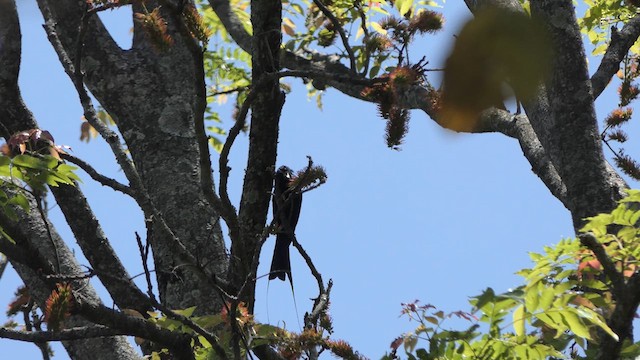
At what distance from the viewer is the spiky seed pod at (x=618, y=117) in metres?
5.43

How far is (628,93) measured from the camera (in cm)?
580

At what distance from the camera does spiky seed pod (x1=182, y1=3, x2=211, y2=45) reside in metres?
3.02

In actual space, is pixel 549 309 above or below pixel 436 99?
below

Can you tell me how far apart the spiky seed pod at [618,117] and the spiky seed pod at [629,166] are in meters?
0.23

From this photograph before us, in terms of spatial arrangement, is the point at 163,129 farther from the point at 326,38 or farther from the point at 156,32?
the point at 156,32

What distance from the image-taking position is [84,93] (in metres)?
3.86

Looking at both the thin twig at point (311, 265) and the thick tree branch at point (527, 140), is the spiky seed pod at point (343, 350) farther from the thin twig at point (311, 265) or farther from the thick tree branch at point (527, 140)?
the thick tree branch at point (527, 140)

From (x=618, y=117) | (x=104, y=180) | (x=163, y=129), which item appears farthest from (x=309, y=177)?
(x=618, y=117)

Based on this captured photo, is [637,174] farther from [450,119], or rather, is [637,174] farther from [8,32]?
[8,32]

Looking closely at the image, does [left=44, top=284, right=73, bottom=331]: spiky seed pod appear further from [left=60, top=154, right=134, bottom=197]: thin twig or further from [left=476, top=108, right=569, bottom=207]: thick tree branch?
[left=476, top=108, right=569, bottom=207]: thick tree branch

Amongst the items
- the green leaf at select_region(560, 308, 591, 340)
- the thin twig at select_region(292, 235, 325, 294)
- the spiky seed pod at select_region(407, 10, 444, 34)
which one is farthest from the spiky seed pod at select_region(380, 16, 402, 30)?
the green leaf at select_region(560, 308, 591, 340)

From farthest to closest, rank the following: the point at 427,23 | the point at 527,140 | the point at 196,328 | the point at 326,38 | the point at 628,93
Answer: the point at 628,93
the point at 326,38
the point at 527,140
the point at 427,23
the point at 196,328

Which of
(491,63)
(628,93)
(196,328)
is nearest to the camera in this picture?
(196,328)

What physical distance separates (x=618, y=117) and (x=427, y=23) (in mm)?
1982
